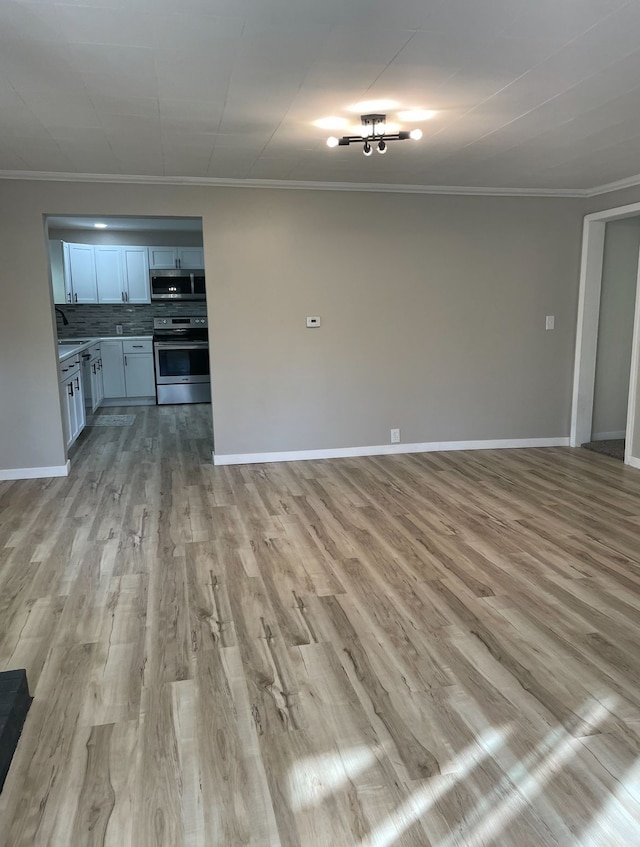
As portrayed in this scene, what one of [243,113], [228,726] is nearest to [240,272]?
[243,113]

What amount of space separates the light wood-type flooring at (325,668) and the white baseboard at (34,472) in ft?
1.96

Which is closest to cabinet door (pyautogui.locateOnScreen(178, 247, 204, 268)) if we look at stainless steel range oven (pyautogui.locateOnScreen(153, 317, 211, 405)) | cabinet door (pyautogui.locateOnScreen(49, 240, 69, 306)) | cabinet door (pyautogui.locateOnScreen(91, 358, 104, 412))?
stainless steel range oven (pyautogui.locateOnScreen(153, 317, 211, 405))

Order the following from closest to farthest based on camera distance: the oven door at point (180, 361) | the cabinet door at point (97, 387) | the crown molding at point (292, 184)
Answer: the crown molding at point (292, 184) → the cabinet door at point (97, 387) → the oven door at point (180, 361)

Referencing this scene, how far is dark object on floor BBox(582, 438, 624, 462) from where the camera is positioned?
530 centimetres

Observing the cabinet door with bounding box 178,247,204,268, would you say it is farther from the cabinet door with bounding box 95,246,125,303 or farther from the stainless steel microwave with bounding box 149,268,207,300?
the cabinet door with bounding box 95,246,125,303

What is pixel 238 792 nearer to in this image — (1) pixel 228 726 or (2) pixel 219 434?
(1) pixel 228 726

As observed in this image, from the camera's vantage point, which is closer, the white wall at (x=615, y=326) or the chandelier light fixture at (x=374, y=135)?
the chandelier light fixture at (x=374, y=135)

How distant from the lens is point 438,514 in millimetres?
3900

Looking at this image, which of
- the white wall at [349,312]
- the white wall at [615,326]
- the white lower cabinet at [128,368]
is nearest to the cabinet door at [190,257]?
the white lower cabinet at [128,368]

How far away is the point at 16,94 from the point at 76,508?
98.5 inches

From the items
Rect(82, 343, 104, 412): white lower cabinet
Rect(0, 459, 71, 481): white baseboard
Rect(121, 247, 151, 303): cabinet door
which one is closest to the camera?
Rect(0, 459, 71, 481): white baseboard

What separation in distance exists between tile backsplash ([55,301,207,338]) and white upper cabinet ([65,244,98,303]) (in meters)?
0.31

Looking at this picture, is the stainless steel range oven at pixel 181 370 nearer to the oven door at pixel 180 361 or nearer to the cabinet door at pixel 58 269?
the oven door at pixel 180 361

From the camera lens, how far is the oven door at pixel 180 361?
831cm
